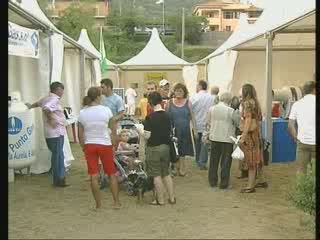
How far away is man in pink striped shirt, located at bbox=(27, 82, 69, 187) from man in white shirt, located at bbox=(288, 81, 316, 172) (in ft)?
12.1

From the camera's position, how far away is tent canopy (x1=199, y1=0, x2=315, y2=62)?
9.43 m

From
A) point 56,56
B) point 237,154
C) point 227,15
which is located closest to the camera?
point 237,154

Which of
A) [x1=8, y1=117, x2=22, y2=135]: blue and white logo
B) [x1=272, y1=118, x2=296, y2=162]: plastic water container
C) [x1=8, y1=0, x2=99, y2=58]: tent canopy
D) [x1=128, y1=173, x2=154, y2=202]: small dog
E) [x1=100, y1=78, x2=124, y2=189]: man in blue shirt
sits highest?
[x1=8, y1=0, x2=99, y2=58]: tent canopy

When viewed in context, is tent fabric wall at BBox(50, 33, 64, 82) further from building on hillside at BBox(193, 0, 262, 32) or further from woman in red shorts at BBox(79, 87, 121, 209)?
building on hillside at BBox(193, 0, 262, 32)

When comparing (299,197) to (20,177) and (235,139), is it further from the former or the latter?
(20,177)

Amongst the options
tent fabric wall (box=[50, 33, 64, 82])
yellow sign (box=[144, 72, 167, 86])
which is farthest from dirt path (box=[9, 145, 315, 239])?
yellow sign (box=[144, 72, 167, 86])

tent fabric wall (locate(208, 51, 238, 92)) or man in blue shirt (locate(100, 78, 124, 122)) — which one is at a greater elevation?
tent fabric wall (locate(208, 51, 238, 92))

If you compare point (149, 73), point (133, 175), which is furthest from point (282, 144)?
point (149, 73)

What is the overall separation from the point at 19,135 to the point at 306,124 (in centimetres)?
457

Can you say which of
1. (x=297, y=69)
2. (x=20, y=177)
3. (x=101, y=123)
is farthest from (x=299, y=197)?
(x=297, y=69)

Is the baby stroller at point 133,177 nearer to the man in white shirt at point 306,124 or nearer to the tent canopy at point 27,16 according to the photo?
the man in white shirt at point 306,124

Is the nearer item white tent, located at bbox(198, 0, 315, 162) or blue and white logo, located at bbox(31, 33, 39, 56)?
blue and white logo, located at bbox(31, 33, 39, 56)

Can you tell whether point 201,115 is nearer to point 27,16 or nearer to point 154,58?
point 27,16

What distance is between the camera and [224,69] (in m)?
16.8
